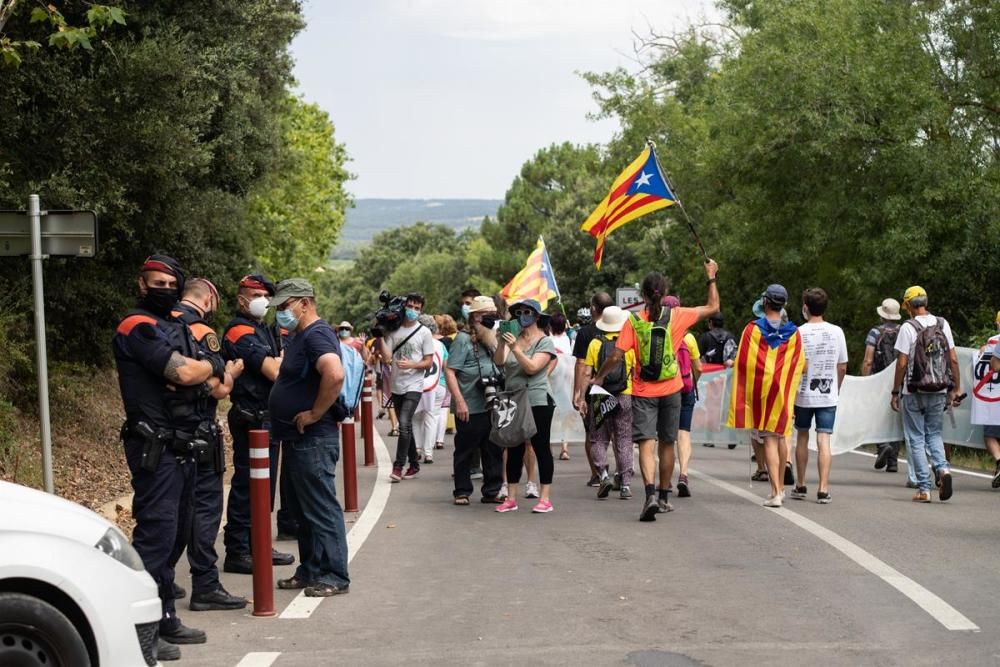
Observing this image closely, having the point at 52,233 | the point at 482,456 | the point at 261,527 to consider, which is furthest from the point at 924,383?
the point at 52,233

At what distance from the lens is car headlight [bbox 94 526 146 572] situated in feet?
19.2

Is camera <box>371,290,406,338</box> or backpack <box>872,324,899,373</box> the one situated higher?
camera <box>371,290,406,338</box>

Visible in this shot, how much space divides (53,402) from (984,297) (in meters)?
16.8

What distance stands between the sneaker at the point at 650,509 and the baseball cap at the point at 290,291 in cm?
422

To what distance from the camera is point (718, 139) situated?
34.8m

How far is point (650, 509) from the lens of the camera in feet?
39.5

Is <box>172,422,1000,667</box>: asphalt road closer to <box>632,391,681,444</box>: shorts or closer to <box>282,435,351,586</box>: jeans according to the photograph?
<box>282,435,351,586</box>: jeans

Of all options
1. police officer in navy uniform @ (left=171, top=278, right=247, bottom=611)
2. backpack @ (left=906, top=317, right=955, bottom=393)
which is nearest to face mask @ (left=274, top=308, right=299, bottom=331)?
police officer in navy uniform @ (left=171, top=278, right=247, bottom=611)

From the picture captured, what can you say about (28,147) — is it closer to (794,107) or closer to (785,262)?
(794,107)

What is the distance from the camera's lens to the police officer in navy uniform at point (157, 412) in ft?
24.7

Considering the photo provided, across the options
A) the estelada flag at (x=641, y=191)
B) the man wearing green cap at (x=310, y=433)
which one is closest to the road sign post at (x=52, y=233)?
the man wearing green cap at (x=310, y=433)

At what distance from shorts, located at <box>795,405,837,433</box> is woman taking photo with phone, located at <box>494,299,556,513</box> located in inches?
95.5

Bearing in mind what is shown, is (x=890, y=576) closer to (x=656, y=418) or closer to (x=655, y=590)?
(x=655, y=590)

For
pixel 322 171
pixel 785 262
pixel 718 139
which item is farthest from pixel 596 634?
pixel 322 171
